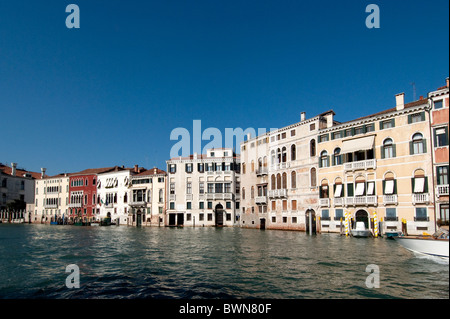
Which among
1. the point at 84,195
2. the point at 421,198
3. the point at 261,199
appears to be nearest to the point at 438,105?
the point at 421,198

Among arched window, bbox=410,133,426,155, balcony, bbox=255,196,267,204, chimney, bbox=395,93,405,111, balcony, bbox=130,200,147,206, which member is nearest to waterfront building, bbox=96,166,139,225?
balcony, bbox=130,200,147,206

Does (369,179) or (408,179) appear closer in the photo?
(408,179)

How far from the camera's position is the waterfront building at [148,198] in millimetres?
52219

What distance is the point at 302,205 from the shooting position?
34.6 metres

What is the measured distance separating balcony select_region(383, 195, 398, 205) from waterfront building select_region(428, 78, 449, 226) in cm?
281

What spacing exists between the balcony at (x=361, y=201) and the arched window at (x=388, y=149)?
3435 mm

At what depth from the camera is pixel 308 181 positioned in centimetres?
3406

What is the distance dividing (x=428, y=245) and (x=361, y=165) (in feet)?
50.9

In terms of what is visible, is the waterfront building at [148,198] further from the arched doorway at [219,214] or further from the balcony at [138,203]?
the arched doorway at [219,214]

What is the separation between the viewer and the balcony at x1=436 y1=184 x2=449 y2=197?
75.9ft

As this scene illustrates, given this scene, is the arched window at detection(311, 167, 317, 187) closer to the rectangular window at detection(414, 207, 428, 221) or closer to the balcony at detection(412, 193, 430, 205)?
the balcony at detection(412, 193, 430, 205)
